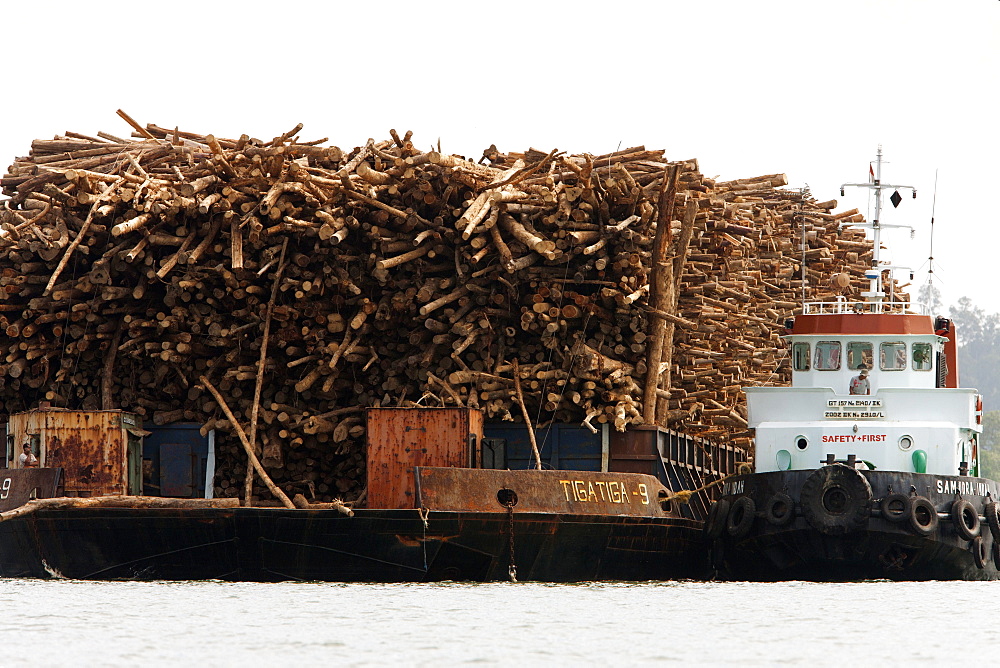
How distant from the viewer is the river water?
15.3 metres

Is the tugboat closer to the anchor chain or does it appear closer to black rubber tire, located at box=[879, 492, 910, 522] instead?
black rubber tire, located at box=[879, 492, 910, 522]

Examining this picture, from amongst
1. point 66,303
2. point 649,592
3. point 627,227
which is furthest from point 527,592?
point 66,303

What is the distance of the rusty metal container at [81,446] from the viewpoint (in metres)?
24.2

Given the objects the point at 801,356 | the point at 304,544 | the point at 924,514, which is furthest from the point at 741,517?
the point at 304,544

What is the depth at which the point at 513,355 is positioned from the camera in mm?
25984

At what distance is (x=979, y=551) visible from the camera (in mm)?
24516

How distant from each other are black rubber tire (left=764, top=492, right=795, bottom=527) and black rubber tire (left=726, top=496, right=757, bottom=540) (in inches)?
10.3

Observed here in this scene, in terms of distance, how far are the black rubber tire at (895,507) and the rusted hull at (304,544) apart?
4.10 metres

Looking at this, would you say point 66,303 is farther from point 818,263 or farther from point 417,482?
point 818,263

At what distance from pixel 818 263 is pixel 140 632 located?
1035 inches

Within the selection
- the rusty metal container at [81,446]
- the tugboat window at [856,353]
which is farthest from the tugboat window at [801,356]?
the rusty metal container at [81,446]

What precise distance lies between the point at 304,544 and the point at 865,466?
8.82 metres

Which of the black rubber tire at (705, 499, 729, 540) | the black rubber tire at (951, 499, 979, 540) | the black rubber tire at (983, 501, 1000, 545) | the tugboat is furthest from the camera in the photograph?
the black rubber tire at (705, 499, 729, 540)

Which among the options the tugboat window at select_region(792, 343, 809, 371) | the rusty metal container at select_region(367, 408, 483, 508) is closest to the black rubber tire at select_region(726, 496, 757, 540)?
the tugboat window at select_region(792, 343, 809, 371)
